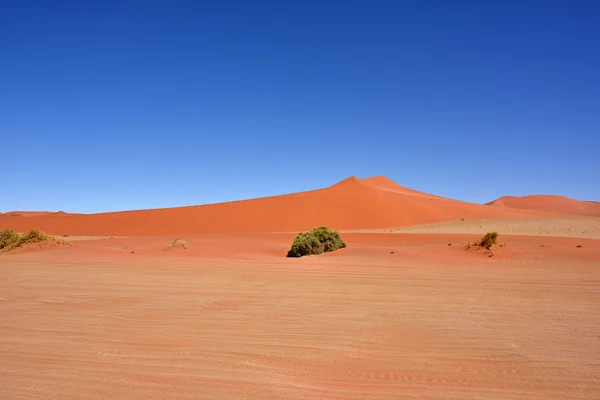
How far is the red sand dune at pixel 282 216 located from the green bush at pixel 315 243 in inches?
1013

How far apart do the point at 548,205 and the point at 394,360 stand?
11745 centimetres

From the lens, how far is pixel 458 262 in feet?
52.0

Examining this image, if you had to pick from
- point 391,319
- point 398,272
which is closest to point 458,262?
point 398,272

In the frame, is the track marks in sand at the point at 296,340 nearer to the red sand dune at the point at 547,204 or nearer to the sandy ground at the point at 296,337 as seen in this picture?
the sandy ground at the point at 296,337

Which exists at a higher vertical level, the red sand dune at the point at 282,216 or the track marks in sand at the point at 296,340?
the red sand dune at the point at 282,216

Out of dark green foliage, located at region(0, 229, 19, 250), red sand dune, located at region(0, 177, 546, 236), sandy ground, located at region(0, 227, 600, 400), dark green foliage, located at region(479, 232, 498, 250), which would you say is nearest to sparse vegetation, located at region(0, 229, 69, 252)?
dark green foliage, located at region(0, 229, 19, 250)

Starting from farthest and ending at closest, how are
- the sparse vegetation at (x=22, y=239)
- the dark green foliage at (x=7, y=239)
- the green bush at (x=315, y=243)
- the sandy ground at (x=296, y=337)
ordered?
the green bush at (x=315, y=243) < the dark green foliage at (x=7, y=239) < the sparse vegetation at (x=22, y=239) < the sandy ground at (x=296, y=337)

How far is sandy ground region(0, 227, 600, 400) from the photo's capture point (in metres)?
4.00

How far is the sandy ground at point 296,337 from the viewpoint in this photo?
4000 mm

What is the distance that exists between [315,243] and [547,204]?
104869 mm

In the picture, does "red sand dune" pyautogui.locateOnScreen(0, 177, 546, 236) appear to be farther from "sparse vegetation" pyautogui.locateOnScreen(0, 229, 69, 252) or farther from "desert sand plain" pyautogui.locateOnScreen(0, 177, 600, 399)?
"desert sand plain" pyautogui.locateOnScreen(0, 177, 600, 399)

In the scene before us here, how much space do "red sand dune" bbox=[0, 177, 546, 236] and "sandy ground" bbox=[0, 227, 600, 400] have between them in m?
39.0

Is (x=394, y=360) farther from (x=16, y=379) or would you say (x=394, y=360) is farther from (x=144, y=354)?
(x=16, y=379)

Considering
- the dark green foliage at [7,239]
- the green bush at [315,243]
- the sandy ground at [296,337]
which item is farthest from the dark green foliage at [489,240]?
the dark green foliage at [7,239]
